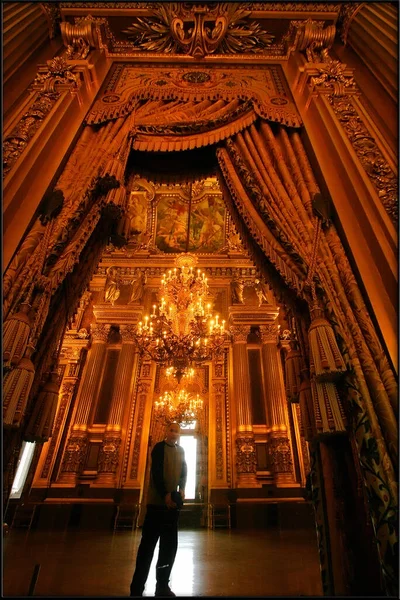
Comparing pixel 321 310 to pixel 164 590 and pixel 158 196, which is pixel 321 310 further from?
pixel 158 196

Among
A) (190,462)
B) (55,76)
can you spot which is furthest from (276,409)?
(55,76)

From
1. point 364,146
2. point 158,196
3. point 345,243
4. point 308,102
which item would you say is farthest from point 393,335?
point 158,196

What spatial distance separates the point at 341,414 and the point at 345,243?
1.48 m

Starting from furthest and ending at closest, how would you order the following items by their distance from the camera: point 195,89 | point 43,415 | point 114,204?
point 195,89 → point 114,204 → point 43,415

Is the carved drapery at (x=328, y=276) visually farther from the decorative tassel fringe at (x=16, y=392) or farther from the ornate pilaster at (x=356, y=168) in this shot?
the decorative tassel fringe at (x=16, y=392)

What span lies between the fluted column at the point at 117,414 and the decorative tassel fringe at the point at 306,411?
264 inches

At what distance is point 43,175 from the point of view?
3178 millimetres

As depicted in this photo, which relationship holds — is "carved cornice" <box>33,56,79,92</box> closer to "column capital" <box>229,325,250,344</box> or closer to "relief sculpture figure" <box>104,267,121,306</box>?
"relief sculpture figure" <box>104,267,121,306</box>

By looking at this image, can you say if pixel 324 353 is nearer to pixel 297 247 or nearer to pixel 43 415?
pixel 297 247

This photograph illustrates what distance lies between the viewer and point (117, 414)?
28.0ft

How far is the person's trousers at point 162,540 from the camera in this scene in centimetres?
208

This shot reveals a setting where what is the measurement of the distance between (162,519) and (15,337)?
1528 mm

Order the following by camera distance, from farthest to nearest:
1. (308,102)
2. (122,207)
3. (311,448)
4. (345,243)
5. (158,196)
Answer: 1. (158,196)
2. (308,102)
3. (122,207)
4. (345,243)
5. (311,448)

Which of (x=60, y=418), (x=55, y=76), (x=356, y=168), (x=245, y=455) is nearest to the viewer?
(x=356, y=168)
